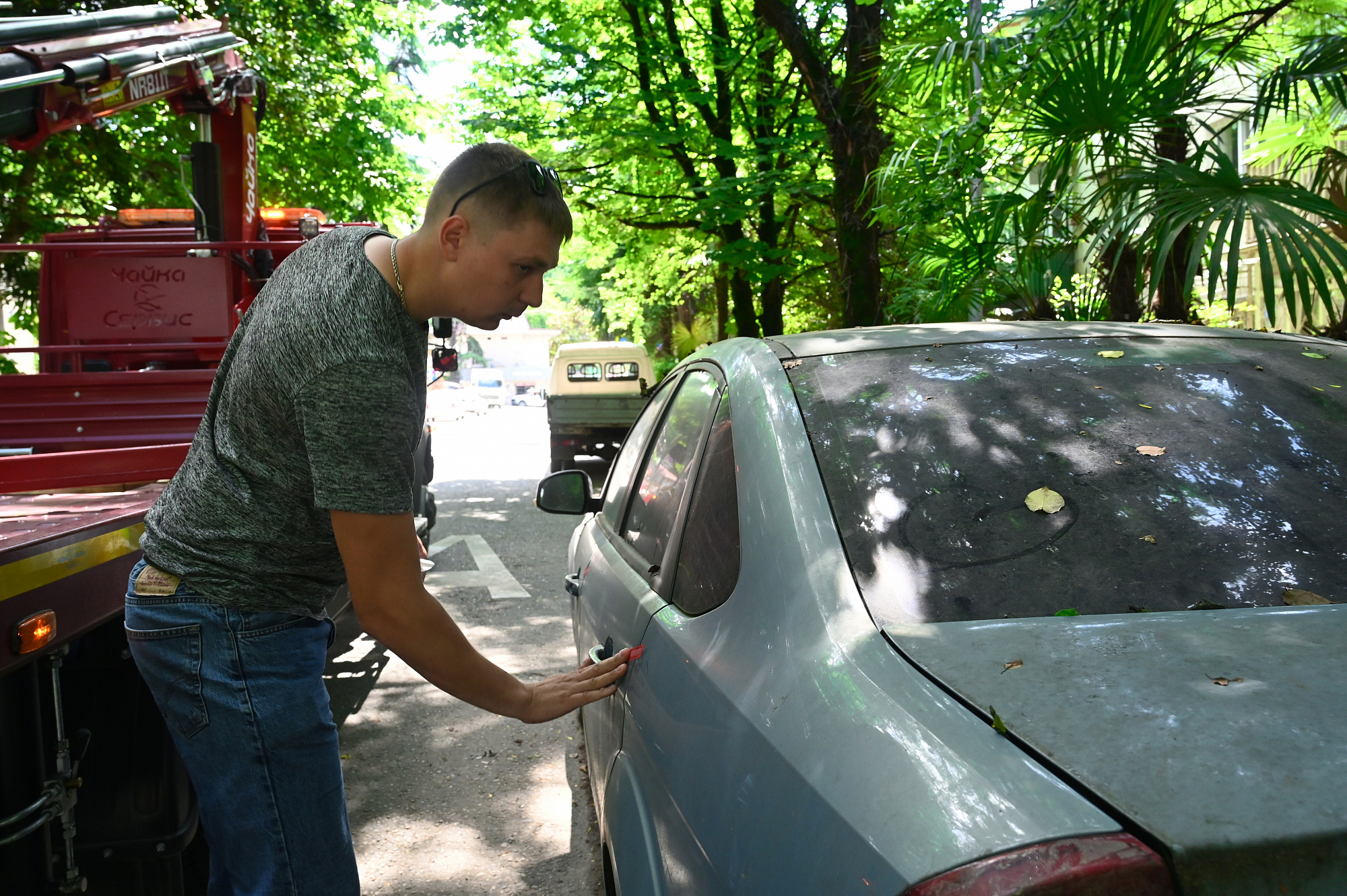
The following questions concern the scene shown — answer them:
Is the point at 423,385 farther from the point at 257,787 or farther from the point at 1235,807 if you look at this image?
the point at 1235,807

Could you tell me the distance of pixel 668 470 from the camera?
274 centimetres

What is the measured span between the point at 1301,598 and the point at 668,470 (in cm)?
154

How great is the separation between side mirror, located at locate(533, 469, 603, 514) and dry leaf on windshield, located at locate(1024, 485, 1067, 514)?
199 centimetres

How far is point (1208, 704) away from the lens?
1.20 metres

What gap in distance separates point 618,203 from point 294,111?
486cm

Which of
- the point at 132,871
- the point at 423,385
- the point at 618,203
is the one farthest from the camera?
the point at 618,203

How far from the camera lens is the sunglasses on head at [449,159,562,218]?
181cm

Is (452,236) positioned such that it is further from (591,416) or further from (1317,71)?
(591,416)

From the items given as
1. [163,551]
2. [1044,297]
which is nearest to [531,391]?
[1044,297]

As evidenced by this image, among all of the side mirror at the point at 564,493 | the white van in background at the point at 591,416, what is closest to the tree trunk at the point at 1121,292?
the side mirror at the point at 564,493

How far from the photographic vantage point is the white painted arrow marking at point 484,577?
26.1 feet

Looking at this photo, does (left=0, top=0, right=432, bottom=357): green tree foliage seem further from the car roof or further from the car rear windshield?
the car rear windshield

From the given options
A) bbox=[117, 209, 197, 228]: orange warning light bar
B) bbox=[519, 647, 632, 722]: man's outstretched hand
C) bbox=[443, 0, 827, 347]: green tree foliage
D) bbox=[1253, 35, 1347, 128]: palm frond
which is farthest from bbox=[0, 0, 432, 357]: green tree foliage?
bbox=[519, 647, 632, 722]: man's outstretched hand

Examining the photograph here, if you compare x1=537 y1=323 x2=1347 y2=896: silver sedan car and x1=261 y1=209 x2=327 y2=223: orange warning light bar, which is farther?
x1=261 y1=209 x2=327 y2=223: orange warning light bar
